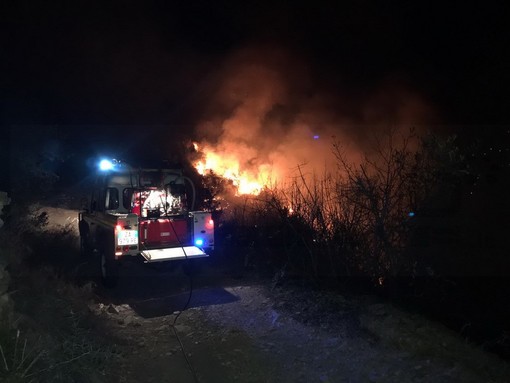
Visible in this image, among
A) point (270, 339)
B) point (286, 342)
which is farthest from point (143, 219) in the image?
point (286, 342)

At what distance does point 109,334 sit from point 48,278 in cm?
165

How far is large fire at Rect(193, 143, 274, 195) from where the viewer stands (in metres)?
17.1

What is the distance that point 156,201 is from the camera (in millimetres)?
9008

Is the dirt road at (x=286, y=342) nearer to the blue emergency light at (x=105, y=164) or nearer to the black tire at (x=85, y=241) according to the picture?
the blue emergency light at (x=105, y=164)

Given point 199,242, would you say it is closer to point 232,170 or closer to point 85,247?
point 85,247

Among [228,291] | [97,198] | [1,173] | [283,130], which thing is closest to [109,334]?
[228,291]

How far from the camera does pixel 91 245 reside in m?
9.66

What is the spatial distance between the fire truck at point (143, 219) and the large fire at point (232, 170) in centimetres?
729

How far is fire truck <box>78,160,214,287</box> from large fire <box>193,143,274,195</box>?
23.9 feet

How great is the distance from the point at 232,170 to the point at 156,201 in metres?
9.00

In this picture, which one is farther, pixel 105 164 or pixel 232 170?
pixel 232 170

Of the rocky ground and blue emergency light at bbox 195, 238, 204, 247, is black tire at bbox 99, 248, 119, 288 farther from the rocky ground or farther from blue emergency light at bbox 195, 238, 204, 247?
blue emergency light at bbox 195, 238, 204, 247

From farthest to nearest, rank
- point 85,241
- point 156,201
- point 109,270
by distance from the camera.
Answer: point 85,241, point 156,201, point 109,270

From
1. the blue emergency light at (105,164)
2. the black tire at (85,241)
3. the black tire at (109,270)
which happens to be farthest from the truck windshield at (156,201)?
the black tire at (85,241)
